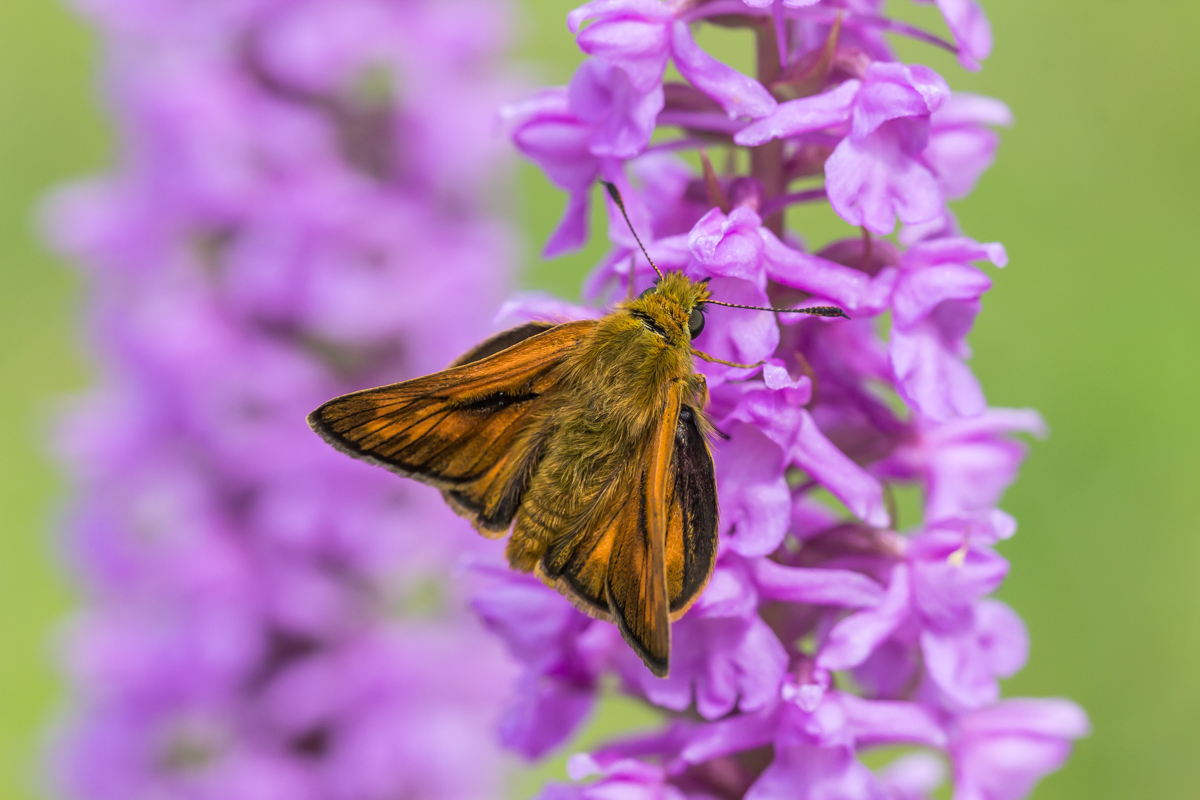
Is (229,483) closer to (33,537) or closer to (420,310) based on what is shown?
(420,310)

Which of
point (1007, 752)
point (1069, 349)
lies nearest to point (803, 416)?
point (1007, 752)

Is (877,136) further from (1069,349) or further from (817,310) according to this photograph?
(1069,349)

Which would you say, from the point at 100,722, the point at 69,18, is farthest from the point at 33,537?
the point at 69,18

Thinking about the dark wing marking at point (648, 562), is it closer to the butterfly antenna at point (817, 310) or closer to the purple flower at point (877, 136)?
the butterfly antenna at point (817, 310)

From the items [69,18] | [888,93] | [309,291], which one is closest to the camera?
[888,93]

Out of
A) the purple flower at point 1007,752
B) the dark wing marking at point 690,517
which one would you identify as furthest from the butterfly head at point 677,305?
the purple flower at point 1007,752
